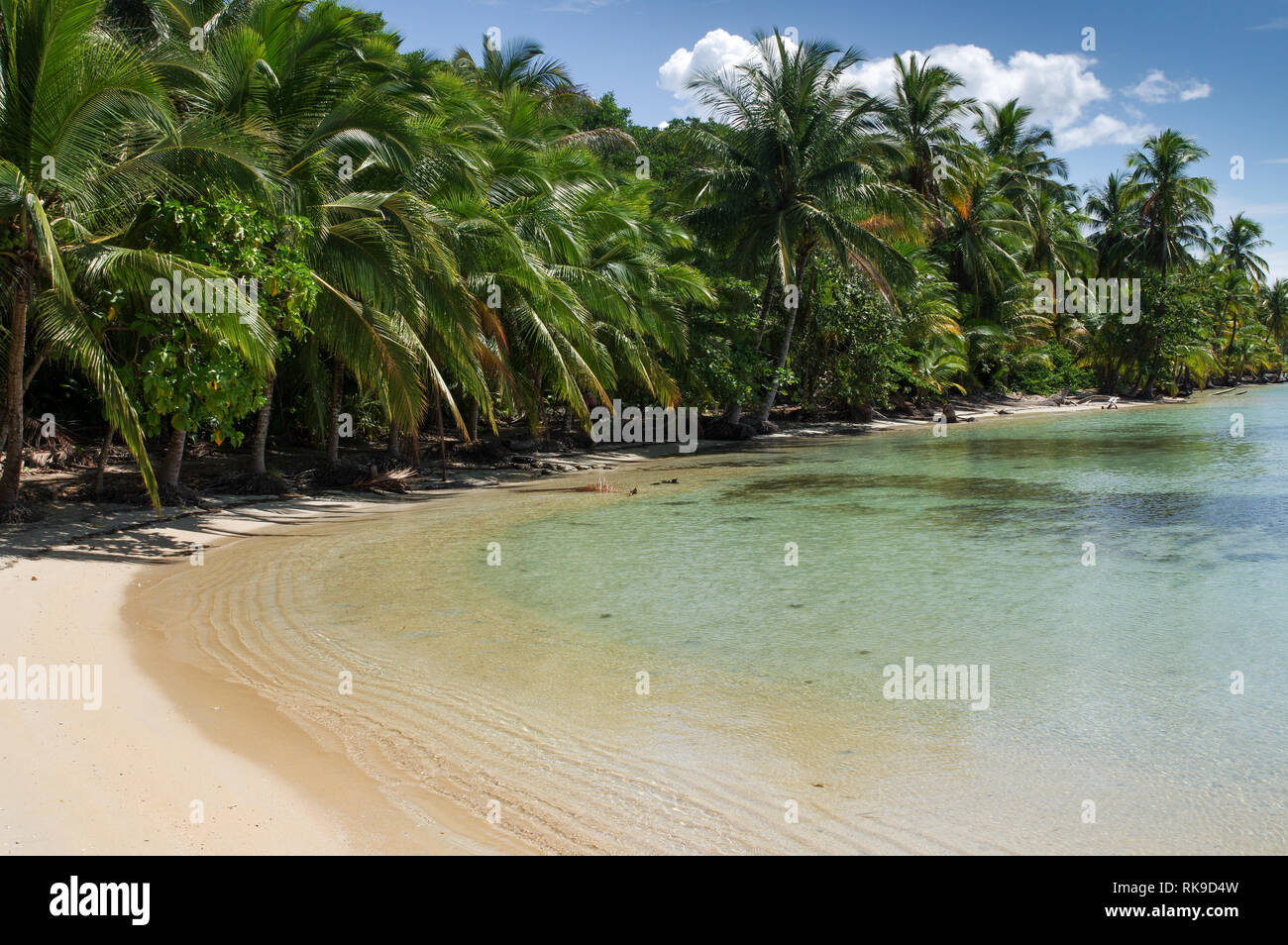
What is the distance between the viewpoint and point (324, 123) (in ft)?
44.8

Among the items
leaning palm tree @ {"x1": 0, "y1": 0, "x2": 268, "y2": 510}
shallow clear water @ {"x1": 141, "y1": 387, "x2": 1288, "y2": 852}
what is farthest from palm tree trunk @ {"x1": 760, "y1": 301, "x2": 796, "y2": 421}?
leaning palm tree @ {"x1": 0, "y1": 0, "x2": 268, "y2": 510}

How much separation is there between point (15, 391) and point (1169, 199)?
179 feet

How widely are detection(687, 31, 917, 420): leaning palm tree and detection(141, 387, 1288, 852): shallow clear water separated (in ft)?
43.6

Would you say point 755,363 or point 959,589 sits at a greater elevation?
point 755,363

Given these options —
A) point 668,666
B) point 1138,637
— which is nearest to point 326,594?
point 668,666

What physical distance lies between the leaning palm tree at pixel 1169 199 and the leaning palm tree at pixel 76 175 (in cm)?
5084

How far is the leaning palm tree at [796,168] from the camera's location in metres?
26.2

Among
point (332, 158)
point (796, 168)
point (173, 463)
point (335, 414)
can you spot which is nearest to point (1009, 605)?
point (173, 463)

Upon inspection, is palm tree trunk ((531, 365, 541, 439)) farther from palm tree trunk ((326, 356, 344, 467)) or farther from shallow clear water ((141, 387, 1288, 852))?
shallow clear water ((141, 387, 1288, 852))

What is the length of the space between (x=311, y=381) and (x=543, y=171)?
687 centimetres

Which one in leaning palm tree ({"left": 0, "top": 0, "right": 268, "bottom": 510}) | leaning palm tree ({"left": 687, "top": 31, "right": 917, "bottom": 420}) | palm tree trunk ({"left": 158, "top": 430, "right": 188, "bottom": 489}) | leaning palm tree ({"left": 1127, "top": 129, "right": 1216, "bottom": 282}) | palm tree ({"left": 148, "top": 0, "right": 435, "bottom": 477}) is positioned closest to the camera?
leaning palm tree ({"left": 0, "top": 0, "right": 268, "bottom": 510})

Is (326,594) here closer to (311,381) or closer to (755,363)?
(311,381)

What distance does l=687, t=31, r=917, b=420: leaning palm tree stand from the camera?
86.0 ft

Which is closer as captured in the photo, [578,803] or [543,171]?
[578,803]
